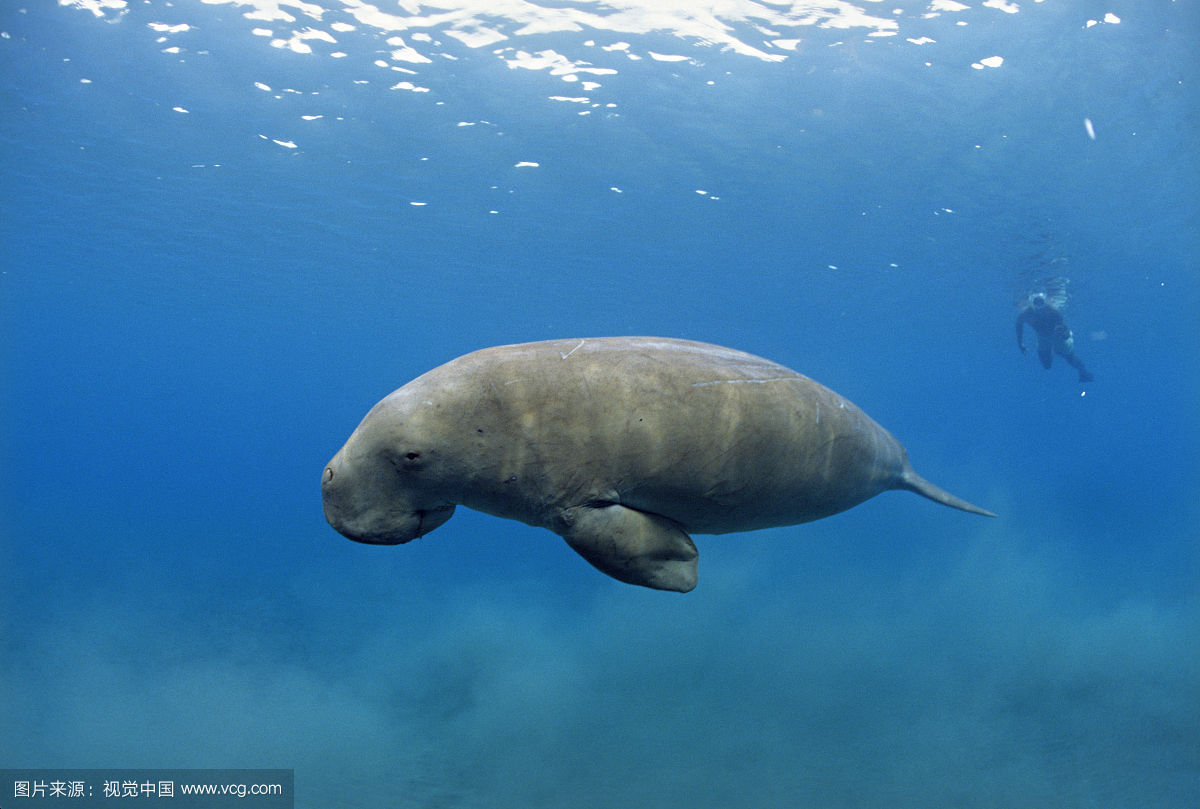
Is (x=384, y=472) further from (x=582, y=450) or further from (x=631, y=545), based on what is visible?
(x=631, y=545)

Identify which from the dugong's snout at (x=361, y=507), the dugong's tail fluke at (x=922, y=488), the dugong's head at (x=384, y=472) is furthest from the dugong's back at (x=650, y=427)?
the dugong's tail fluke at (x=922, y=488)

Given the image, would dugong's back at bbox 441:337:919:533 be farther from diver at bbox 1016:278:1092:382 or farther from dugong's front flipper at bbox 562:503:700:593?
diver at bbox 1016:278:1092:382

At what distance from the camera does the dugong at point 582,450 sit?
2734 millimetres

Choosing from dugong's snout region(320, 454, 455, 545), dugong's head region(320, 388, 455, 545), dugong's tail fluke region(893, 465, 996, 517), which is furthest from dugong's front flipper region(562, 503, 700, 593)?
dugong's tail fluke region(893, 465, 996, 517)

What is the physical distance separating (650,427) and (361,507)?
127 cm

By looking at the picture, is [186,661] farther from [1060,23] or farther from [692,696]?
[1060,23]

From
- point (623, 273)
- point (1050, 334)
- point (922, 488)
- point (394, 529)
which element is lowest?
point (394, 529)

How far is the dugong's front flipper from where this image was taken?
278 centimetres

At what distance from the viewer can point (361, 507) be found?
9.02ft

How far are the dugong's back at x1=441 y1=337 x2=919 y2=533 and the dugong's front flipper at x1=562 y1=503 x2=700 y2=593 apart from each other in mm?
65

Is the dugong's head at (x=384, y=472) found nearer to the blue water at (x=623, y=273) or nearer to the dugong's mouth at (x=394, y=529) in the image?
the dugong's mouth at (x=394, y=529)

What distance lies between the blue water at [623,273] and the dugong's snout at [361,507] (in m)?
5.37

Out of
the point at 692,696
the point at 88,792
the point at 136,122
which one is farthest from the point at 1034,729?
the point at 136,122

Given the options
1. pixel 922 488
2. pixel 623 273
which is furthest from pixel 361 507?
pixel 623 273
